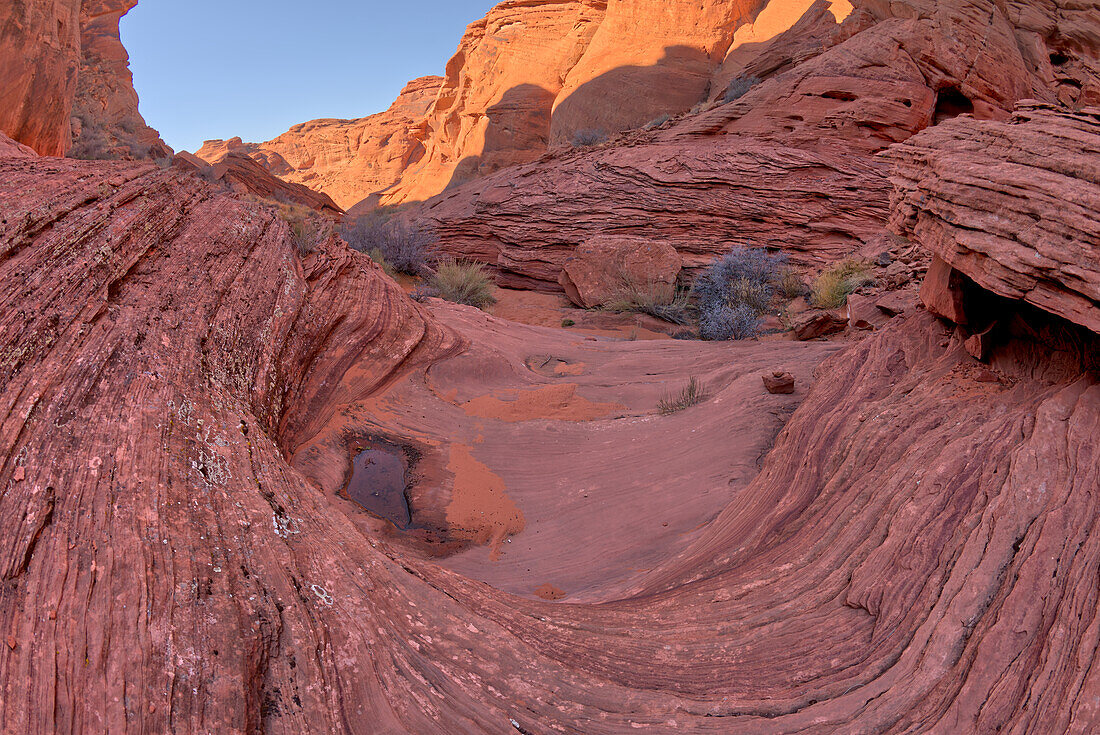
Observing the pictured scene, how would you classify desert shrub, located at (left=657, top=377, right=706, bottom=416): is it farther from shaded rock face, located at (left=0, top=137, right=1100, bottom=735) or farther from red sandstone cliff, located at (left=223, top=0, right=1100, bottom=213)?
red sandstone cliff, located at (left=223, top=0, right=1100, bottom=213)

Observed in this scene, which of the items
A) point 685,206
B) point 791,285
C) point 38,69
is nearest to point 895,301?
point 791,285

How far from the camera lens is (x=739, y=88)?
1711cm

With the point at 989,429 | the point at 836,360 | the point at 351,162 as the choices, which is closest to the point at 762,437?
the point at 836,360

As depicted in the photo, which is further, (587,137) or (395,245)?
(587,137)

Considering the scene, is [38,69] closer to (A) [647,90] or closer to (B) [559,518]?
(B) [559,518]

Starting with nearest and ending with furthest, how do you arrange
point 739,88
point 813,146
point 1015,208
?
point 1015,208 < point 813,146 < point 739,88

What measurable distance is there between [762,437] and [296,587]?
356 centimetres

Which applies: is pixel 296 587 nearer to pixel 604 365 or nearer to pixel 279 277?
pixel 279 277

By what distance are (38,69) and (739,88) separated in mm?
14649

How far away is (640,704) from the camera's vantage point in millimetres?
2436

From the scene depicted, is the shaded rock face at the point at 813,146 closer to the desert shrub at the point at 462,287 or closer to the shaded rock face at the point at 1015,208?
the desert shrub at the point at 462,287

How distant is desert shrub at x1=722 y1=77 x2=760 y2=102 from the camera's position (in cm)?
1702

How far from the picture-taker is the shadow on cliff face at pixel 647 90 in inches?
901

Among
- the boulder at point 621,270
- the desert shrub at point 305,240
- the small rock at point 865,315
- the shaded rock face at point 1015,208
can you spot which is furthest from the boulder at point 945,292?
the boulder at point 621,270
